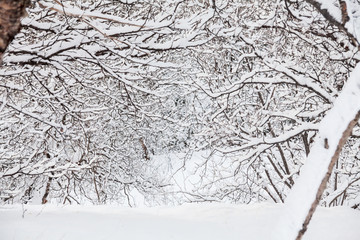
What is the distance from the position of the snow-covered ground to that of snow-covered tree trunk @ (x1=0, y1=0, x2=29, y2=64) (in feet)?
6.86

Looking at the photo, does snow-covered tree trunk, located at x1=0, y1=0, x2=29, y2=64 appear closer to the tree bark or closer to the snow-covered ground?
the tree bark

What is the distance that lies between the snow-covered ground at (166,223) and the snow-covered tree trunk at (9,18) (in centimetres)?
209

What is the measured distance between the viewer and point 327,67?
19.7 feet

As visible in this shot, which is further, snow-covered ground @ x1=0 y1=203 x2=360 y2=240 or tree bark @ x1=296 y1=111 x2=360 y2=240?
snow-covered ground @ x1=0 y1=203 x2=360 y2=240

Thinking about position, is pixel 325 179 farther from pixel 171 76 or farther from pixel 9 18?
pixel 171 76

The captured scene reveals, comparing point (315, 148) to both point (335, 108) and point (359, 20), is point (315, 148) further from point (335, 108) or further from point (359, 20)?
point (359, 20)

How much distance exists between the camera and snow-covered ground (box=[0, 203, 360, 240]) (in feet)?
9.78

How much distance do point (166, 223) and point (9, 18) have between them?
2.71 metres

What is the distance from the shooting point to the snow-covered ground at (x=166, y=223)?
298 cm

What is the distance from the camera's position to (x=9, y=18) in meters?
1.24

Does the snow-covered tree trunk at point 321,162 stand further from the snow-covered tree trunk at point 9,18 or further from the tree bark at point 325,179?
the snow-covered tree trunk at point 9,18

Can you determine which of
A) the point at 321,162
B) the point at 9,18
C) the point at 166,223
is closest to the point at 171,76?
the point at 166,223

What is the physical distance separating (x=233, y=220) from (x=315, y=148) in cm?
241

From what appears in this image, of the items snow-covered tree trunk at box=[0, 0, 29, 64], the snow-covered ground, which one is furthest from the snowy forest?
the snow-covered ground
